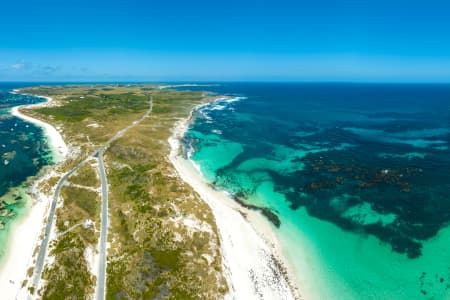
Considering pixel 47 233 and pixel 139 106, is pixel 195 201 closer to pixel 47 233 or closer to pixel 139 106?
pixel 47 233

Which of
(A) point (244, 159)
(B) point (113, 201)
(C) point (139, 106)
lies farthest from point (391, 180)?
(C) point (139, 106)

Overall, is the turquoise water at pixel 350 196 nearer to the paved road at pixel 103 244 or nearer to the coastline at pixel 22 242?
the paved road at pixel 103 244

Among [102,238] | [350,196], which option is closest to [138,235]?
[102,238]

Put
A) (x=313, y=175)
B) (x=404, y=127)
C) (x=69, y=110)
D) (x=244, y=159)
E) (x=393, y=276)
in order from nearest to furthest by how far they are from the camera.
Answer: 1. (x=393, y=276)
2. (x=313, y=175)
3. (x=244, y=159)
4. (x=404, y=127)
5. (x=69, y=110)

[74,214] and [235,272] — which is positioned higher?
[74,214]

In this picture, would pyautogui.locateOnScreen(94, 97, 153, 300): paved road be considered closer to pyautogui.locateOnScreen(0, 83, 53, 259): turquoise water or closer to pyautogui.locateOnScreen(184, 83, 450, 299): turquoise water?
Result: pyautogui.locateOnScreen(0, 83, 53, 259): turquoise water
